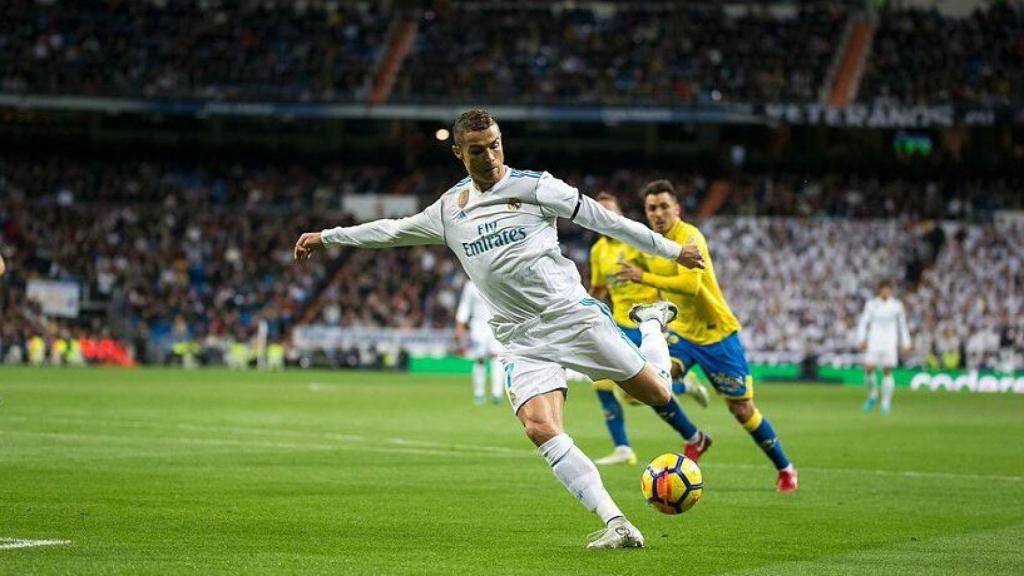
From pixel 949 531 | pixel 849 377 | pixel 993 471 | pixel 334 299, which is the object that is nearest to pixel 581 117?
pixel 334 299

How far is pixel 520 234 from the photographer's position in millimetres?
9867

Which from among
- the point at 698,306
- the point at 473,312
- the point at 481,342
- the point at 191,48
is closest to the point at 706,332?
the point at 698,306

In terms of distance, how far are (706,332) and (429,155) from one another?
47.8 m

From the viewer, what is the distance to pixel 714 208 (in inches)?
2270

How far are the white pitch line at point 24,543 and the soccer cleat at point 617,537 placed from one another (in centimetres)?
332

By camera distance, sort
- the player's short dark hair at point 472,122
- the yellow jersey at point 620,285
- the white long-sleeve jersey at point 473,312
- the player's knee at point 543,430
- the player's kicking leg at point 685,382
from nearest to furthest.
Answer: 1. the player's short dark hair at point 472,122
2. the player's knee at point 543,430
3. the player's kicking leg at point 685,382
4. the yellow jersey at point 620,285
5. the white long-sleeve jersey at point 473,312

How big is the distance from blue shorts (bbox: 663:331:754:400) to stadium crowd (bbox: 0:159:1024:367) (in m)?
34.6

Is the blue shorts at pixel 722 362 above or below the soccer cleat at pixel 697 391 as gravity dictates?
above

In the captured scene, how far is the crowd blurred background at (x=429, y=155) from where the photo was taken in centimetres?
5278

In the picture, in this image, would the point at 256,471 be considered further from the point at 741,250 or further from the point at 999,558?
the point at 741,250

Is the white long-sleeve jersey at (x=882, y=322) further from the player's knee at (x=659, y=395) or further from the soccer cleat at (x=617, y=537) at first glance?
the soccer cleat at (x=617, y=537)

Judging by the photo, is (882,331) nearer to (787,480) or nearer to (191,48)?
(787,480)

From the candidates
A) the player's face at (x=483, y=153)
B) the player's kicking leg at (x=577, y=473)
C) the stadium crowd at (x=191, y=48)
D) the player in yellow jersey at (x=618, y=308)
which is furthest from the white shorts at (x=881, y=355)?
the stadium crowd at (x=191, y=48)

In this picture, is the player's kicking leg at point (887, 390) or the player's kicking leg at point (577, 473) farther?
the player's kicking leg at point (887, 390)
